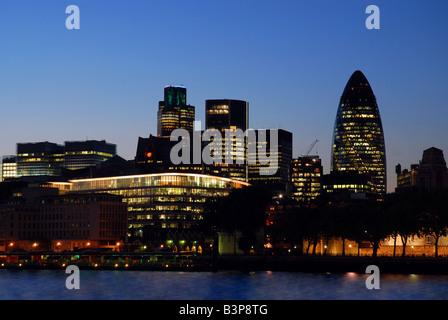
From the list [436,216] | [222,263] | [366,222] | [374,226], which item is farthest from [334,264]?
[222,263]

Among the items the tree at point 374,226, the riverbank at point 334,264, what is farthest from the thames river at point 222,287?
the tree at point 374,226

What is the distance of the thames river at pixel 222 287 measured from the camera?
361 ft

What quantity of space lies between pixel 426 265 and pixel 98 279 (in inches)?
2534

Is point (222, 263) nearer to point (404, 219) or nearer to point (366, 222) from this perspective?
point (366, 222)

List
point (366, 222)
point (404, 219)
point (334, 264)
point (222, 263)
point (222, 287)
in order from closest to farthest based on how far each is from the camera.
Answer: point (222, 287)
point (334, 264)
point (404, 219)
point (366, 222)
point (222, 263)

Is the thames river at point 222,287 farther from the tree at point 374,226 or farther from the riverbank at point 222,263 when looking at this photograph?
the tree at point 374,226

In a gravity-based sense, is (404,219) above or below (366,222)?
above

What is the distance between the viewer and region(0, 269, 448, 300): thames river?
4333 inches

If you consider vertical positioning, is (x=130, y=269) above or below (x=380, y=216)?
below

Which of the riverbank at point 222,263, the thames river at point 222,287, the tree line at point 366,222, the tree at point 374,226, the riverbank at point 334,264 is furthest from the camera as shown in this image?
the tree at point 374,226

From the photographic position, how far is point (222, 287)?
126562 mm

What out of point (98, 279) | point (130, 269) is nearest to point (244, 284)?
point (98, 279)
